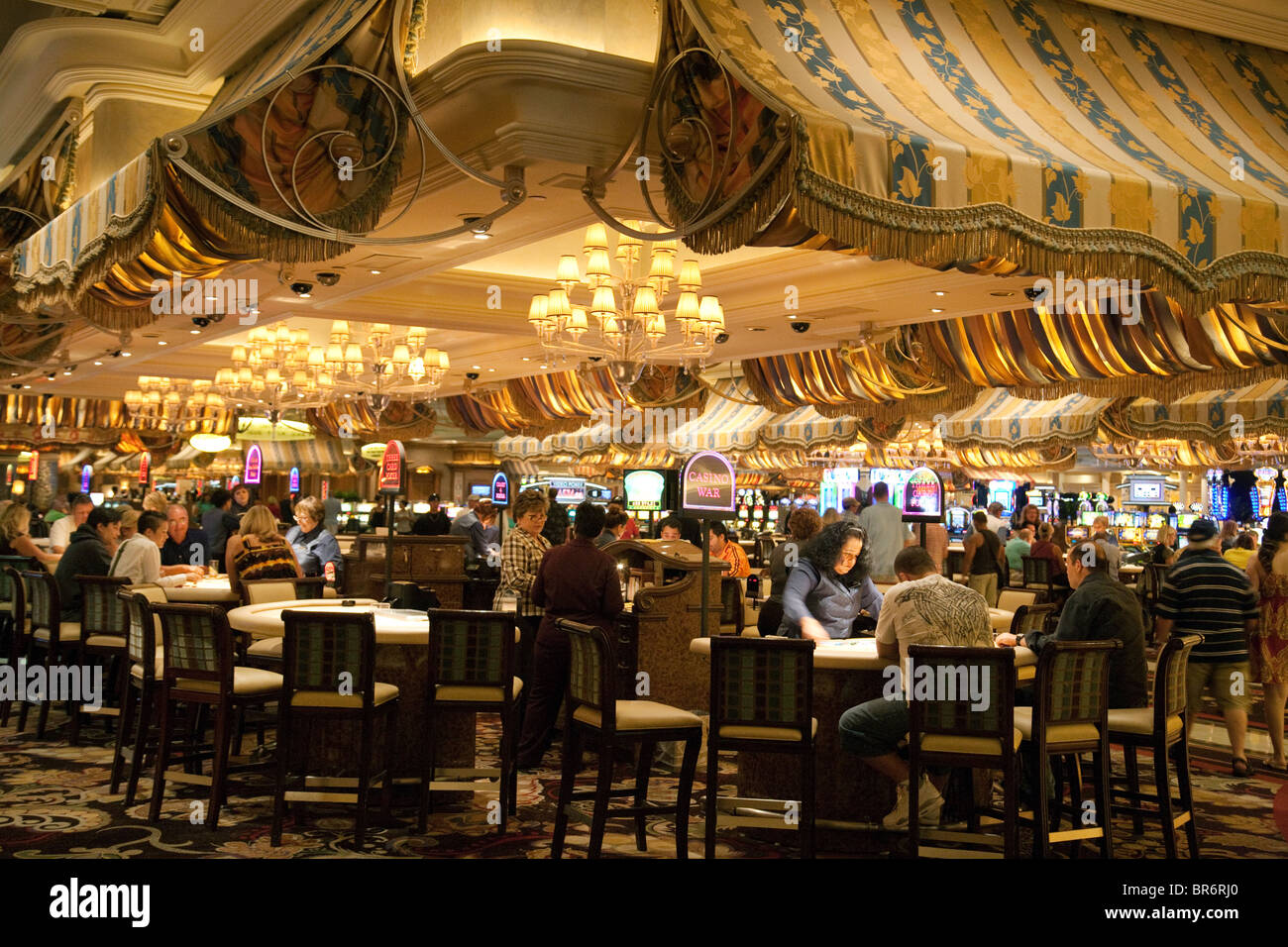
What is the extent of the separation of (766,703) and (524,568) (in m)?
3.09

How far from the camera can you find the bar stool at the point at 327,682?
16.6 ft

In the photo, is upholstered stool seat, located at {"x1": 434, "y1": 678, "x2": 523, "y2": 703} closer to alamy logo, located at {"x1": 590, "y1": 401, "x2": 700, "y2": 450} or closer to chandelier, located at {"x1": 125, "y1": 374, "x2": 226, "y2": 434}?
alamy logo, located at {"x1": 590, "y1": 401, "x2": 700, "y2": 450}

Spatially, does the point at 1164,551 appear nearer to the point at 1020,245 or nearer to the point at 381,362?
the point at 381,362

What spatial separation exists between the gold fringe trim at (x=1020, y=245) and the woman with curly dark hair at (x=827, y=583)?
2240 millimetres

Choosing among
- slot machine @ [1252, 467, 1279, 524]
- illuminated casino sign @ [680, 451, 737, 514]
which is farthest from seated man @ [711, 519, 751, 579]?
slot machine @ [1252, 467, 1279, 524]

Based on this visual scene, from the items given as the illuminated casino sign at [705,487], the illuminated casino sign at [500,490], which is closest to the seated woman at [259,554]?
the illuminated casino sign at [705,487]

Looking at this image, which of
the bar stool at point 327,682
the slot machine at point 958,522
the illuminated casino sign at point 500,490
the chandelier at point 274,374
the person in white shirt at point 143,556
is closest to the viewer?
the bar stool at point 327,682

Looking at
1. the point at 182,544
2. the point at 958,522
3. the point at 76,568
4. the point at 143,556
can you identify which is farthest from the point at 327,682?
the point at 958,522

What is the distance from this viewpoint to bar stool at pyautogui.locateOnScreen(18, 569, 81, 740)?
24.3ft

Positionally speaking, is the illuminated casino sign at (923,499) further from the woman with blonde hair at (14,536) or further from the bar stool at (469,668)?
the woman with blonde hair at (14,536)

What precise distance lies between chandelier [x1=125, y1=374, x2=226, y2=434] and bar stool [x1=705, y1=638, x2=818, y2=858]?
1125cm

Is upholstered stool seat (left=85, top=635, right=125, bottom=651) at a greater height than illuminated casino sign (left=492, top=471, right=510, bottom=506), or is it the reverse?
illuminated casino sign (left=492, top=471, right=510, bottom=506)

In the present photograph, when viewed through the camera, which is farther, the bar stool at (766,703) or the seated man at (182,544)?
the seated man at (182,544)
